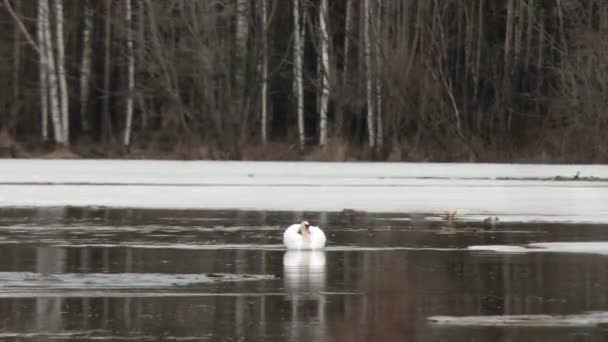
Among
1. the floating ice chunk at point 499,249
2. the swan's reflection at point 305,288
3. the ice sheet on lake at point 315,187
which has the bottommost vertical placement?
the swan's reflection at point 305,288

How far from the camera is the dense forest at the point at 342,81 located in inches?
1817

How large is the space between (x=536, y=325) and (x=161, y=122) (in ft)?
148

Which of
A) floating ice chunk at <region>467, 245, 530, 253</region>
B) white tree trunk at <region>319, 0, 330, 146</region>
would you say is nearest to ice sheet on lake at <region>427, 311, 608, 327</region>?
floating ice chunk at <region>467, 245, 530, 253</region>

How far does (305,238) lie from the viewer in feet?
54.5

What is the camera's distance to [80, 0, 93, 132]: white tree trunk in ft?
175

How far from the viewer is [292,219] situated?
22047 mm

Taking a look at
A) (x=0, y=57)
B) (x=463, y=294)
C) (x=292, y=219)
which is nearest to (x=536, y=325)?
(x=463, y=294)

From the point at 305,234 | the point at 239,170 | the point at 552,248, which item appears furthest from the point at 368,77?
the point at 305,234

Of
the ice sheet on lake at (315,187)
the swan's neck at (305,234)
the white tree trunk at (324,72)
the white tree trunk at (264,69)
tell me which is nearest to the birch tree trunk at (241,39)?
the white tree trunk at (264,69)

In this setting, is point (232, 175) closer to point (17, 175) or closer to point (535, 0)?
point (17, 175)

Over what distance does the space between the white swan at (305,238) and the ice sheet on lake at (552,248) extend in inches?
70.6

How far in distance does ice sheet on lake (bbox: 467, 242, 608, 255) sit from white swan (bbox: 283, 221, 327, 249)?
1.79 meters

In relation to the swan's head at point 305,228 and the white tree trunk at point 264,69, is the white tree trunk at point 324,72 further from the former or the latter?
the swan's head at point 305,228

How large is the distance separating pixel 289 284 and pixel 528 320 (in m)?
2.99
